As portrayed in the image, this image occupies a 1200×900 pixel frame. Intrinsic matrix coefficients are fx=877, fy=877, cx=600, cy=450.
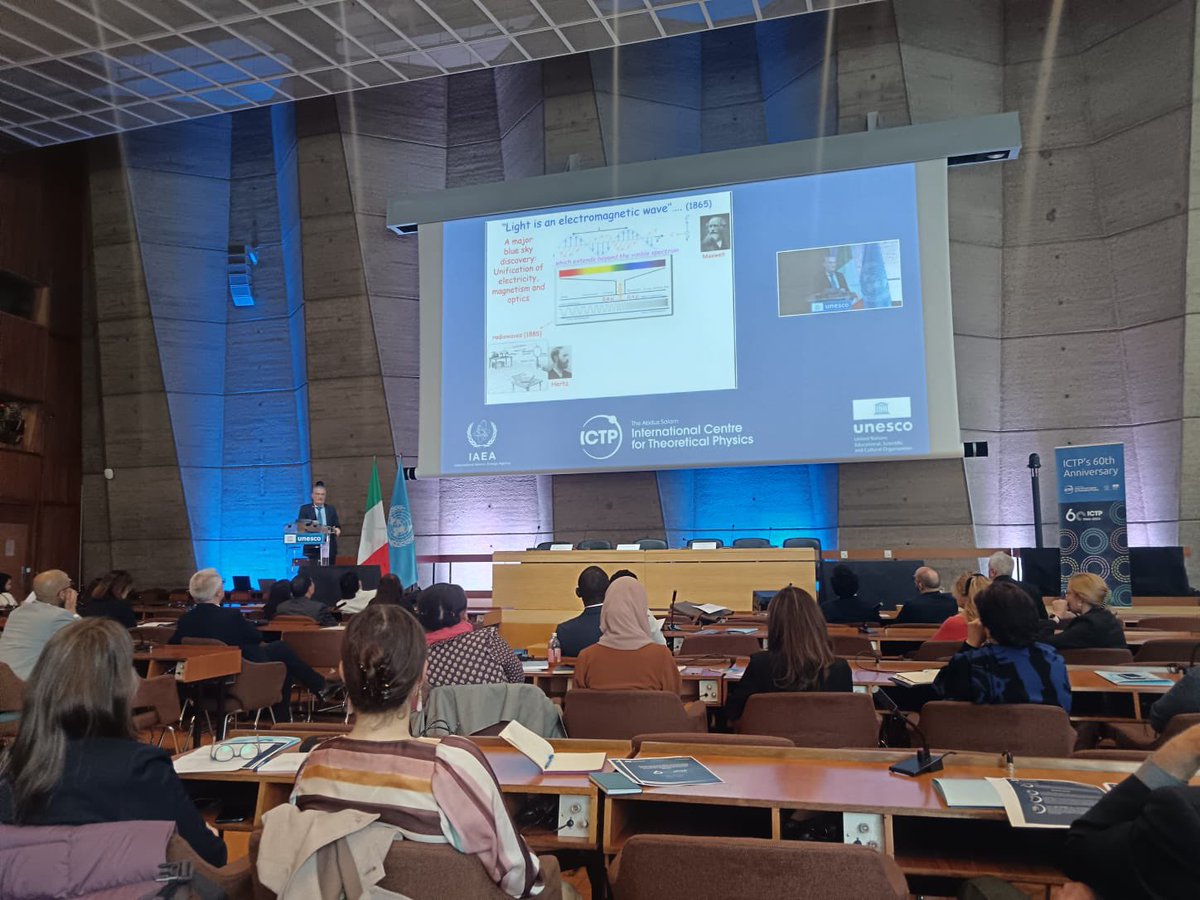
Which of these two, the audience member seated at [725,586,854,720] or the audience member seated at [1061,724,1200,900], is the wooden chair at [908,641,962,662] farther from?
the audience member seated at [1061,724,1200,900]

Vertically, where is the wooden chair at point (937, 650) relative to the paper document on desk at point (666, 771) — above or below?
below

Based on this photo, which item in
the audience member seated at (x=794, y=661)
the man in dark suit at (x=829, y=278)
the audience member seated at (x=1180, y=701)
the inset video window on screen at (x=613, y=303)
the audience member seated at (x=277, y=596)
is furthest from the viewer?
the inset video window on screen at (x=613, y=303)

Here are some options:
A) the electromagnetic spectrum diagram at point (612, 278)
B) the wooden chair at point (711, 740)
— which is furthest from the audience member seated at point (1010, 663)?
the electromagnetic spectrum diagram at point (612, 278)

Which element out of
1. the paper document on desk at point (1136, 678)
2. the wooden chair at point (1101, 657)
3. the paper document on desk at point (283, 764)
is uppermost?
the paper document on desk at point (283, 764)

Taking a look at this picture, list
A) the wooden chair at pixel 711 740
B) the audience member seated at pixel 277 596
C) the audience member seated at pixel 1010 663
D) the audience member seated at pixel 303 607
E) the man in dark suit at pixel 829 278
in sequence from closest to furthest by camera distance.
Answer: the wooden chair at pixel 711 740
the audience member seated at pixel 1010 663
the audience member seated at pixel 303 607
the audience member seated at pixel 277 596
the man in dark suit at pixel 829 278

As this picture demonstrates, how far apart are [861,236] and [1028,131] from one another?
8.52 ft

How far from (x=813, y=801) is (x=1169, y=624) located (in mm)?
4899

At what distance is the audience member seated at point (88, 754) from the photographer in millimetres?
1616

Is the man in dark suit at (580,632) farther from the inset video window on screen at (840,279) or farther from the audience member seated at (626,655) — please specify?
the inset video window on screen at (840,279)

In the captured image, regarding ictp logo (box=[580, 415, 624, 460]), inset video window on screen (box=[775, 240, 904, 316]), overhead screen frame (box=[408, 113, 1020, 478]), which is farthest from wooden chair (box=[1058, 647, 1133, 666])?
ictp logo (box=[580, 415, 624, 460])

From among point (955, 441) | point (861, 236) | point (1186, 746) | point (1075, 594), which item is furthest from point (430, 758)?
point (861, 236)

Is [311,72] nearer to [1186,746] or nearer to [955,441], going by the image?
[955,441]

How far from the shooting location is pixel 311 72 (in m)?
8.89

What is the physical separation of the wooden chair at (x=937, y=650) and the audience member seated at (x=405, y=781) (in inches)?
120
